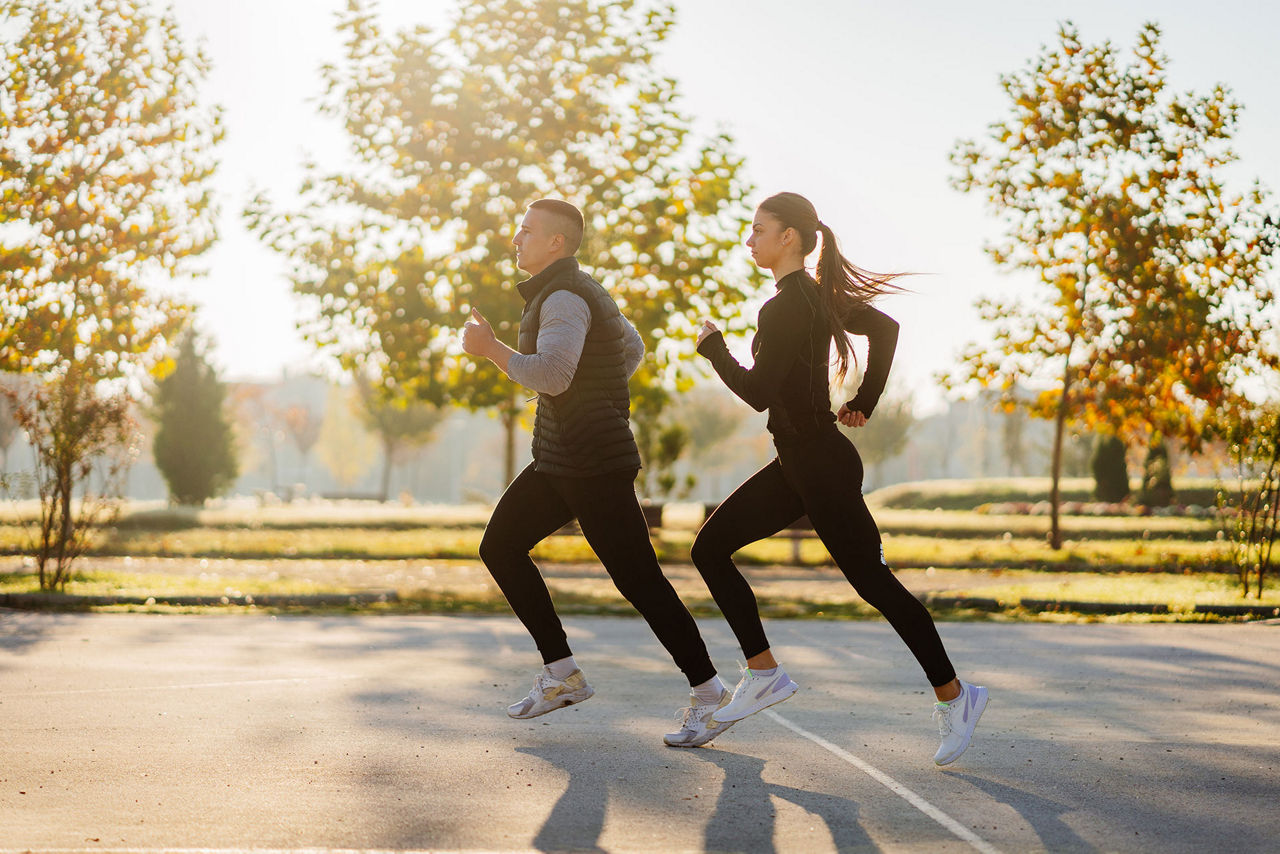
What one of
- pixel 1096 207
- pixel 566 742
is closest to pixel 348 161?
pixel 1096 207

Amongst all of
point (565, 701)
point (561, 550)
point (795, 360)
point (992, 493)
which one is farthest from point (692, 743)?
point (992, 493)

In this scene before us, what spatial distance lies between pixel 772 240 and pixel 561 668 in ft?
6.43

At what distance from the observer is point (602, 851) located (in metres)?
3.84

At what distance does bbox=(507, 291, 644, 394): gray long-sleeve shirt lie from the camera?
5.07m

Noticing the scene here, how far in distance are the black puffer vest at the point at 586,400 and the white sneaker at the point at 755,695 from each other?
3.19ft

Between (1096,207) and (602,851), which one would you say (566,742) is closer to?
(602,851)

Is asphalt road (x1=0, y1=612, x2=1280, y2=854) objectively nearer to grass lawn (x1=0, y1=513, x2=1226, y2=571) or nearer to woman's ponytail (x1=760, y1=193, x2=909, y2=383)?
woman's ponytail (x1=760, y1=193, x2=909, y2=383)

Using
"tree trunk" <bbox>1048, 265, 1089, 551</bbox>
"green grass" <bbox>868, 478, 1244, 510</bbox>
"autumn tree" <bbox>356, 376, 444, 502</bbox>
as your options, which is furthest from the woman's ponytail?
"autumn tree" <bbox>356, 376, 444, 502</bbox>

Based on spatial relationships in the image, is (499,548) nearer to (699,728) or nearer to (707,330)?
(699,728)

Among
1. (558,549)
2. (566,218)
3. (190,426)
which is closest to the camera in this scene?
(566,218)

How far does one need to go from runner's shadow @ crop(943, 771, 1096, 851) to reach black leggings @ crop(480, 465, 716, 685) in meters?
1.16

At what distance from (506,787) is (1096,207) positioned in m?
20.4

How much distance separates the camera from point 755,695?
17.5 feet

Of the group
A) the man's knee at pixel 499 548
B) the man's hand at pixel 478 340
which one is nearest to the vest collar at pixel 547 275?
the man's hand at pixel 478 340
